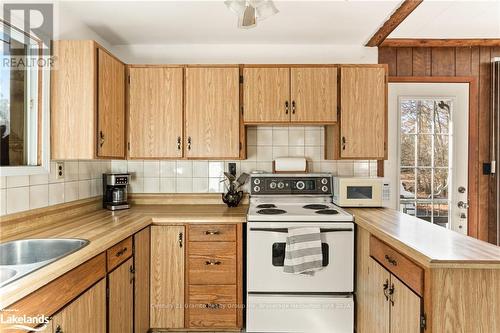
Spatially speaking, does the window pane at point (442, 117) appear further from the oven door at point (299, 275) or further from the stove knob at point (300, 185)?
the oven door at point (299, 275)

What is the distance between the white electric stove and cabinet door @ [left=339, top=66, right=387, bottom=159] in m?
0.65

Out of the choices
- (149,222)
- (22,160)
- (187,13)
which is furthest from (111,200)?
(187,13)

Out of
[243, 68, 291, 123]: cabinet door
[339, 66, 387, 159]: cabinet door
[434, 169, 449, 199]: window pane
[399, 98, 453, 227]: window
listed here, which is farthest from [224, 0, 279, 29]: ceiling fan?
[434, 169, 449, 199]: window pane

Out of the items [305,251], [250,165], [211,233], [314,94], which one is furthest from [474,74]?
[211,233]

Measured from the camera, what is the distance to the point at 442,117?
294 cm

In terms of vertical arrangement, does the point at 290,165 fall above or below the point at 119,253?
above

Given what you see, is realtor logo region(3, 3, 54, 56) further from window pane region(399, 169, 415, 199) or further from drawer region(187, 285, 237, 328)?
window pane region(399, 169, 415, 199)

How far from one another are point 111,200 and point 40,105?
940 millimetres

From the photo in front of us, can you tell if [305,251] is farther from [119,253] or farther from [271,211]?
[119,253]

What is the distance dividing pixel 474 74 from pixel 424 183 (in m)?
1.16

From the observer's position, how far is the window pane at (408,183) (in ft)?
9.71

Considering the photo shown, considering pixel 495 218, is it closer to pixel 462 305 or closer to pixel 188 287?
pixel 462 305

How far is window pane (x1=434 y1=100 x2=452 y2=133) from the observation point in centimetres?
294

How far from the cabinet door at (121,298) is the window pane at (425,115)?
2.77 m
